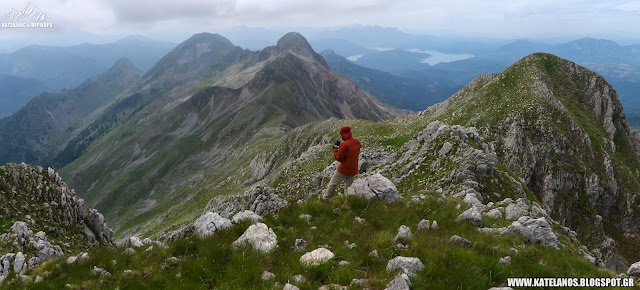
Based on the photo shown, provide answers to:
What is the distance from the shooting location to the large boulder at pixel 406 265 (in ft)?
27.4

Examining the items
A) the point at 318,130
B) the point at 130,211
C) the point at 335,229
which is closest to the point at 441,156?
the point at 335,229

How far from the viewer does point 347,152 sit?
15750 mm

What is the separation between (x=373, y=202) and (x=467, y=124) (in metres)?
44.4

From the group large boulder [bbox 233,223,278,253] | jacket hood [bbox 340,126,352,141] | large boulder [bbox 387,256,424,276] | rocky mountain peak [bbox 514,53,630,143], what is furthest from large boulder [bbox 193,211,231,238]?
rocky mountain peak [bbox 514,53,630,143]

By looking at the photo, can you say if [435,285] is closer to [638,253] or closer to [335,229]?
[335,229]

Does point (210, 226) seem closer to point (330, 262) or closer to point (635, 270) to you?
point (330, 262)

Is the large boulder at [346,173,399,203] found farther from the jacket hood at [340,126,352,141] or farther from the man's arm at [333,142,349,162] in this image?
the jacket hood at [340,126,352,141]

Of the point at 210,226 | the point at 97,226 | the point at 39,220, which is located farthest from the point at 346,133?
the point at 97,226

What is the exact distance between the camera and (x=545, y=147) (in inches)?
1789

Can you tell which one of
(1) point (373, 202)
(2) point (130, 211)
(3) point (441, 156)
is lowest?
(2) point (130, 211)

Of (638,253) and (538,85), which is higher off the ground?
(538,85)

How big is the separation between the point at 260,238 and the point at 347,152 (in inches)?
266

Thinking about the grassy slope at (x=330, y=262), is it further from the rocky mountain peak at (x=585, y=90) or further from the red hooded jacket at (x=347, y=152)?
the rocky mountain peak at (x=585, y=90)

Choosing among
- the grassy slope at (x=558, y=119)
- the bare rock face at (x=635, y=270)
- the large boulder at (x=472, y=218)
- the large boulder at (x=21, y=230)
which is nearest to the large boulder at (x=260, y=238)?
the large boulder at (x=472, y=218)
